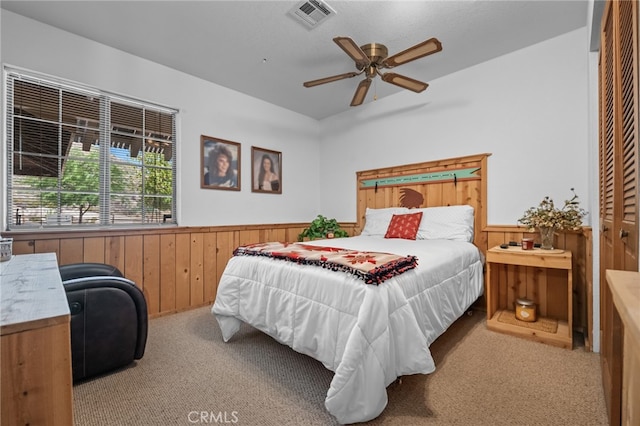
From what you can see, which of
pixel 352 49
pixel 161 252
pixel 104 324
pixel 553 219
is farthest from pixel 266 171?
pixel 553 219

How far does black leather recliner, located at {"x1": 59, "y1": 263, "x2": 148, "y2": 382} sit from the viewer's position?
1.69 meters

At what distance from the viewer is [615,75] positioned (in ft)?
4.30

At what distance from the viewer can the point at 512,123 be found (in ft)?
9.71

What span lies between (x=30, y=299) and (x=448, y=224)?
123 inches

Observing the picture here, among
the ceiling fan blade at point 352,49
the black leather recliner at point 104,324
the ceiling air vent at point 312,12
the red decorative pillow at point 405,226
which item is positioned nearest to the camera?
the black leather recliner at point 104,324

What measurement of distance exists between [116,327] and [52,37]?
2.52m

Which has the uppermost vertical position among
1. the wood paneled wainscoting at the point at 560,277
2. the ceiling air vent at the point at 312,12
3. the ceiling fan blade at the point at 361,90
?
the ceiling air vent at the point at 312,12

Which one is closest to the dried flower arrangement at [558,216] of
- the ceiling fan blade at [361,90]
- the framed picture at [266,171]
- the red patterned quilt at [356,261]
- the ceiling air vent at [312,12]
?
the red patterned quilt at [356,261]

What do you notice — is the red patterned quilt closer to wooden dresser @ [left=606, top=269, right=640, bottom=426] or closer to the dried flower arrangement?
wooden dresser @ [left=606, top=269, right=640, bottom=426]

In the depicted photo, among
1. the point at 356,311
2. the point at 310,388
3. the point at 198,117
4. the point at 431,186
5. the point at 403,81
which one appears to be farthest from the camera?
the point at 431,186

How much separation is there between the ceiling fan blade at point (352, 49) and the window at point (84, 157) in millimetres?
2137

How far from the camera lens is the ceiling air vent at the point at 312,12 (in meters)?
2.21

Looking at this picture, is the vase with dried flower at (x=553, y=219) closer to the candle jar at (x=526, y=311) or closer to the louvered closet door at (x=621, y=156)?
the candle jar at (x=526, y=311)

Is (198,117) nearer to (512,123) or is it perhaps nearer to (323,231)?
(323,231)
